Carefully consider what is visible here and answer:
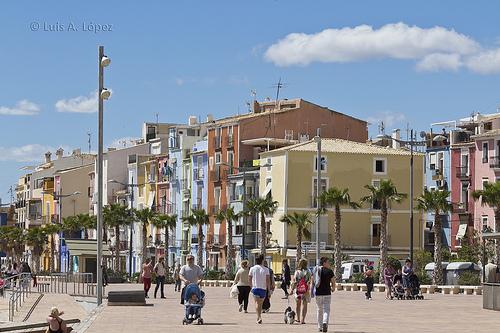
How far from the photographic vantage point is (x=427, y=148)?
320 feet

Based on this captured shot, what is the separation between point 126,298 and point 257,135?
207 feet

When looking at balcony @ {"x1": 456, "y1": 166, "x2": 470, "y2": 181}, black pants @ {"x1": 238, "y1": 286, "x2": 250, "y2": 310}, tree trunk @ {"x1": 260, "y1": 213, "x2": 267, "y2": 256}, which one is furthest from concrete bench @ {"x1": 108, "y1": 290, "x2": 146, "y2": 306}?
Answer: balcony @ {"x1": 456, "y1": 166, "x2": 470, "y2": 181}

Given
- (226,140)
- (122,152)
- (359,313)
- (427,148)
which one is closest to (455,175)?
(427,148)

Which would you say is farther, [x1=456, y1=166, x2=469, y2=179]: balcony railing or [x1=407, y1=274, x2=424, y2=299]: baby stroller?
[x1=456, y1=166, x2=469, y2=179]: balcony railing

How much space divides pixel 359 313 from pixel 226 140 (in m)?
67.9

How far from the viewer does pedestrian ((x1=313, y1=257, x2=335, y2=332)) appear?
25.8 m

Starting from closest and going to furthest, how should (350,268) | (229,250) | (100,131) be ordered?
1. (100,131)
2. (350,268)
3. (229,250)

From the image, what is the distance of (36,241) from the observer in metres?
141

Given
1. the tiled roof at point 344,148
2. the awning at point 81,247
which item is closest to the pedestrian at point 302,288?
the awning at point 81,247

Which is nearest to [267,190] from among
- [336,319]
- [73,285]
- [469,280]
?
[469,280]

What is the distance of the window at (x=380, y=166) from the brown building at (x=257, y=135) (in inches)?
292

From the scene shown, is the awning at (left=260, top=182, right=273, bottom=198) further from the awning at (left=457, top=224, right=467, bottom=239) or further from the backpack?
the backpack

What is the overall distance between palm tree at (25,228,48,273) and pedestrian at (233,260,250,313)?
108 meters

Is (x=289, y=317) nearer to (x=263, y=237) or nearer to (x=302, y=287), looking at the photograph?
(x=302, y=287)
